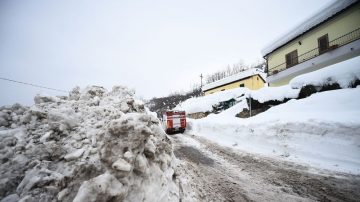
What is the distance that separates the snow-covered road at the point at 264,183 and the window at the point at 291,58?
58.9 ft

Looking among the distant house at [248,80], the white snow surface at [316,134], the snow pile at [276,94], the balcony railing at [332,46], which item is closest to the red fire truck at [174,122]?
the white snow surface at [316,134]

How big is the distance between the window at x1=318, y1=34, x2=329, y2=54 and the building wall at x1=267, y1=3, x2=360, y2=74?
0.95ft

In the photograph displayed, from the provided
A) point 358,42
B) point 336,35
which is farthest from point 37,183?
point 336,35

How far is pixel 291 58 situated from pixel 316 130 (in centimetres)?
1669

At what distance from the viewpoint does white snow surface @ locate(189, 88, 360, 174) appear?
222 inches

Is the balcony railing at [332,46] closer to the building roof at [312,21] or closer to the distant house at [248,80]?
the building roof at [312,21]

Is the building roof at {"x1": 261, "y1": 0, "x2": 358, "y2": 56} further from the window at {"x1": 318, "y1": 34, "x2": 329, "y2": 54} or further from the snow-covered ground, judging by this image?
the snow-covered ground

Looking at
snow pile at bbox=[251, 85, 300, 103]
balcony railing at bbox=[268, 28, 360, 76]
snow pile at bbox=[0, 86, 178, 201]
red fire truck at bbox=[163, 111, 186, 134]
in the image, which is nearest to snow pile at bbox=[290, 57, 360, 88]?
snow pile at bbox=[251, 85, 300, 103]

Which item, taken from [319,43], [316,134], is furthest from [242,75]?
[316,134]

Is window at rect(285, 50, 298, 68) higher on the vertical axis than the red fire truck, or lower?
higher

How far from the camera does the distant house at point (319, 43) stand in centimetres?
1450

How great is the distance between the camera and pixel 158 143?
404 cm

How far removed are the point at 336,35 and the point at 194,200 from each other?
67.0 feet

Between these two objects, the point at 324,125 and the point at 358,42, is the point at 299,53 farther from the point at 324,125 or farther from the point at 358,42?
the point at 324,125
